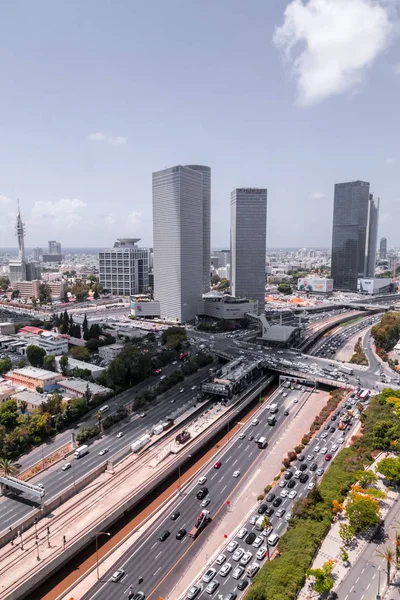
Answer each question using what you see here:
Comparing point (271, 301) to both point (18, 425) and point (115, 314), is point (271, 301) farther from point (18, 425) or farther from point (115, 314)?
point (18, 425)

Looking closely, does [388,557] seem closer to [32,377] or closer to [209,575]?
[209,575]

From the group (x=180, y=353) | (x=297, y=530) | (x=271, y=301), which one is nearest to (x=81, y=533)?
(x=297, y=530)

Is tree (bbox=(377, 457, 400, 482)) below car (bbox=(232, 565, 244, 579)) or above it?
above

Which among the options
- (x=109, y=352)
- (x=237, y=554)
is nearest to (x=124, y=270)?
(x=109, y=352)

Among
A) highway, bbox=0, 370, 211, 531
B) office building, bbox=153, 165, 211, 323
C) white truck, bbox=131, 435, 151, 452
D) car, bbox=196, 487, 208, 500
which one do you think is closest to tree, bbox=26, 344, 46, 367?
highway, bbox=0, 370, 211, 531

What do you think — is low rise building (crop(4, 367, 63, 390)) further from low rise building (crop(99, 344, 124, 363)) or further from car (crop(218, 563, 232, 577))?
car (crop(218, 563, 232, 577))

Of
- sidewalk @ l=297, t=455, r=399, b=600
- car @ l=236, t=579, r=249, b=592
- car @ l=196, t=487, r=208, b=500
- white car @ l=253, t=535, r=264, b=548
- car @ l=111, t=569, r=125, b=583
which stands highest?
sidewalk @ l=297, t=455, r=399, b=600
